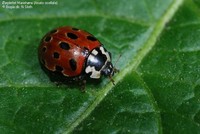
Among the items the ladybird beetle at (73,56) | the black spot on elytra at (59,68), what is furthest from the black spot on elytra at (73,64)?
the black spot on elytra at (59,68)

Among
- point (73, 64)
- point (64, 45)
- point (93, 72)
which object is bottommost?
point (93, 72)

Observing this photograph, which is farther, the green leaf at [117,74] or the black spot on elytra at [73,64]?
the black spot on elytra at [73,64]

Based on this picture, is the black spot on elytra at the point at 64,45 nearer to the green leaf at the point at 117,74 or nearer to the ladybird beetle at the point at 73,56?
the ladybird beetle at the point at 73,56

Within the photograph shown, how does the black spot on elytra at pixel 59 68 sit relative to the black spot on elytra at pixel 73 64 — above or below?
below

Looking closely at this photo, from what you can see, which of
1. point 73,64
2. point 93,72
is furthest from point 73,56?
point 93,72

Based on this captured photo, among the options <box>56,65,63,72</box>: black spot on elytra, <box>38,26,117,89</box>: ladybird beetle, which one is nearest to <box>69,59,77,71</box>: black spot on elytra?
<box>38,26,117,89</box>: ladybird beetle

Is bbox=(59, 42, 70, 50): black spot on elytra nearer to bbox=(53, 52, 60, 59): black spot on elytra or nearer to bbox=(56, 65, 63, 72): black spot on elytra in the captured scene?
bbox=(53, 52, 60, 59): black spot on elytra

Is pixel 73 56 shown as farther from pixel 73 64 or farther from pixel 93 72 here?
pixel 93 72
